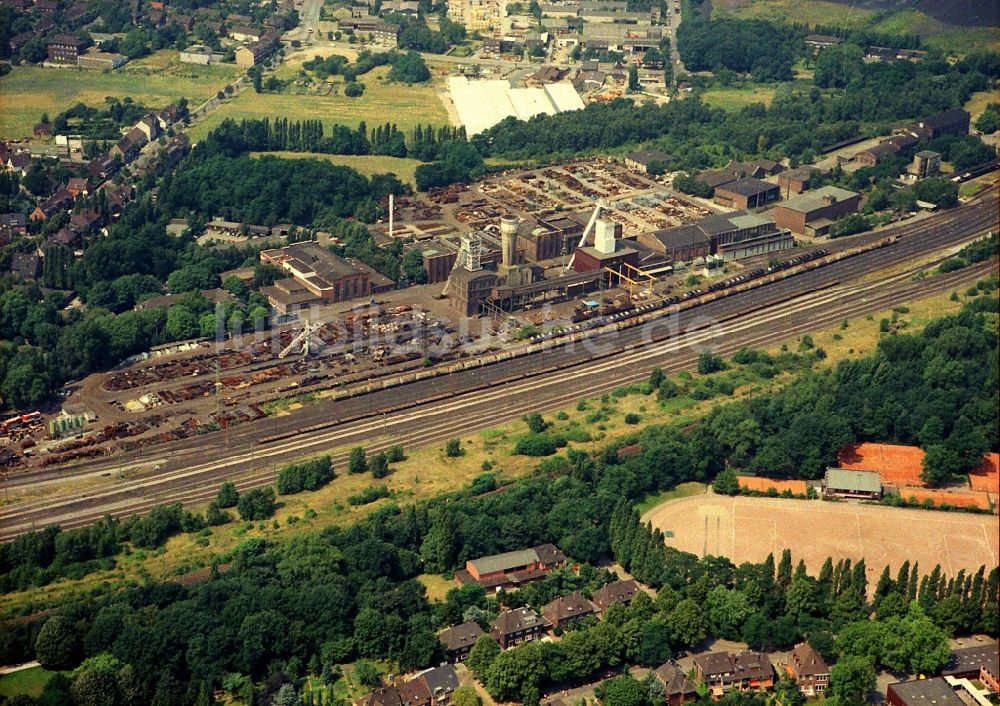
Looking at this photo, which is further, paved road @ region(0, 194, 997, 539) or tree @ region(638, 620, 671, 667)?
paved road @ region(0, 194, 997, 539)

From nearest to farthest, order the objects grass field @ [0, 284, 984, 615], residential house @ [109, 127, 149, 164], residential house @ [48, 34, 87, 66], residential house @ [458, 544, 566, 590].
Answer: residential house @ [458, 544, 566, 590], grass field @ [0, 284, 984, 615], residential house @ [109, 127, 149, 164], residential house @ [48, 34, 87, 66]

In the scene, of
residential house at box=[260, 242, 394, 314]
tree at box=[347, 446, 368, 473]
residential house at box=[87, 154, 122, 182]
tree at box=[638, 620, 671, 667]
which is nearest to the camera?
tree at box=[638, 620, 671, 667]

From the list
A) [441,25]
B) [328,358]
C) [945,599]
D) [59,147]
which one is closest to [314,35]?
[441,25]

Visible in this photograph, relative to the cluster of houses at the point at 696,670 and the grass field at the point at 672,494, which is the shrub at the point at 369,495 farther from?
the grass field at the point at 672,494

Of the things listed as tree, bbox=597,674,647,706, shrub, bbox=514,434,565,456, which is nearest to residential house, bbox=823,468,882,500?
shrub, bbox=514,434,565,456

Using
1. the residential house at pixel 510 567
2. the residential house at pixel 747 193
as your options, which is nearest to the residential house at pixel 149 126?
the residential house at pixel 747 193

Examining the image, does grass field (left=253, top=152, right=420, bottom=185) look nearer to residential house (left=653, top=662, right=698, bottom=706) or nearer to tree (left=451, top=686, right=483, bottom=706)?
tree (left=451, top=686, right=483, bottom=706)

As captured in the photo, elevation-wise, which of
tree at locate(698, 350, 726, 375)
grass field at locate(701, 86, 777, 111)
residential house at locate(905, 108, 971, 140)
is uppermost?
residential house at locate(905, 108, 971, 140)
